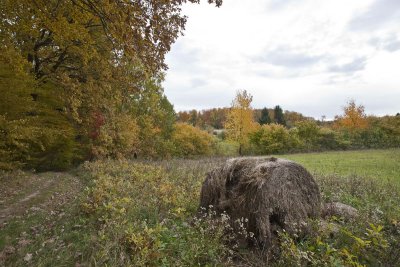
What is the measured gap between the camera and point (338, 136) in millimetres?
45312

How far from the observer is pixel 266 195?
223 inches

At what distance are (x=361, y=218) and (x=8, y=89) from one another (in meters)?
12.8

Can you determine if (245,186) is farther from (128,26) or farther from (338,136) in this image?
(338,136)

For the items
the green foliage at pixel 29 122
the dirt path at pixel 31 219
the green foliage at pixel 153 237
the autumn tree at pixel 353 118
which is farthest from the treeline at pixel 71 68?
the autumn tree at pixel 353 118

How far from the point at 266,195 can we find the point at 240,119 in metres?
32.1

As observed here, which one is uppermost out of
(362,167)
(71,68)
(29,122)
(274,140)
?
A: (71,68)

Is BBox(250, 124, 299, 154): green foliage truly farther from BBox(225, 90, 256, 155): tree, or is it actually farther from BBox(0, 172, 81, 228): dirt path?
BBox(0, 172, 81, 228): dirt path

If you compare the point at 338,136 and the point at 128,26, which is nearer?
the point at 128,26

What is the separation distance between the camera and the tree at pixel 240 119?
3731cm

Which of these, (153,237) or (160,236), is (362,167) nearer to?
(160,236)

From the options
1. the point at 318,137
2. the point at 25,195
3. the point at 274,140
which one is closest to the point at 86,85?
the point at 25,195

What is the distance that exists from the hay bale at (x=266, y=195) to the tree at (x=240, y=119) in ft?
100

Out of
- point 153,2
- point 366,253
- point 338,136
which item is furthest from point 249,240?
point 338,136

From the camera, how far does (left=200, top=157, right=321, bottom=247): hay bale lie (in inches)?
222
